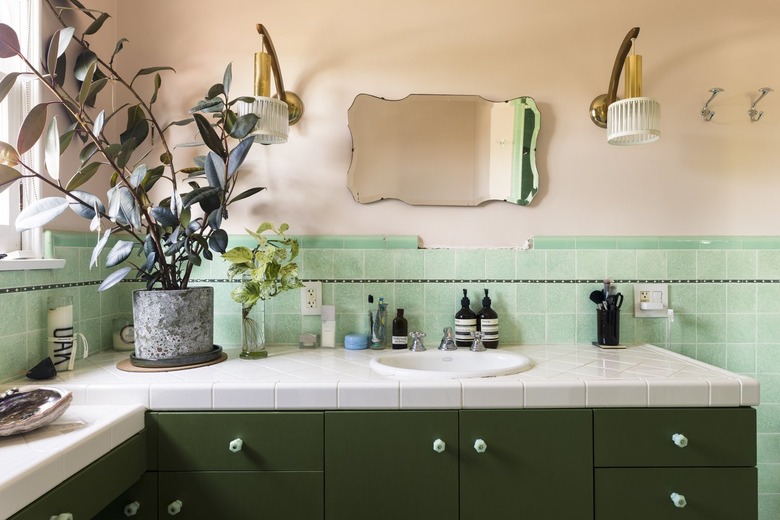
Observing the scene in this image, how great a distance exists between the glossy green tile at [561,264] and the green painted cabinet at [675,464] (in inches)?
26.8

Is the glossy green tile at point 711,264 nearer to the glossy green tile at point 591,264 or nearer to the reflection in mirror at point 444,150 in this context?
the glossy green tile at point 591,264

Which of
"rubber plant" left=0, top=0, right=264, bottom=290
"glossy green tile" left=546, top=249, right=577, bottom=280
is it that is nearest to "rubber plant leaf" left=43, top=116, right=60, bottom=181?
"rubber plant" left=0, top=0, right=264, bottom=290

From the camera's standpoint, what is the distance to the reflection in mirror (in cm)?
184

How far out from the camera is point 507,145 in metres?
1.85

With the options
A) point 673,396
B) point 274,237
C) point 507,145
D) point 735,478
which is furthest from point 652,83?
point 274,237

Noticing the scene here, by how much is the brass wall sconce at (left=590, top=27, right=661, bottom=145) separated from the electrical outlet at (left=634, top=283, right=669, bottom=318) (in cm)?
57

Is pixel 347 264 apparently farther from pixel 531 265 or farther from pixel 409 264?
pixel 531 265

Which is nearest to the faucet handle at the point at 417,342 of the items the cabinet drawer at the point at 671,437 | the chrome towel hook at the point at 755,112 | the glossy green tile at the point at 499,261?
the glossy green tile at the point at 499,261

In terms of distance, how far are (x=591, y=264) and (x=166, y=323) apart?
5.14ft

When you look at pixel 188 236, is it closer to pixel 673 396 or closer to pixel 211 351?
pixel 211 351

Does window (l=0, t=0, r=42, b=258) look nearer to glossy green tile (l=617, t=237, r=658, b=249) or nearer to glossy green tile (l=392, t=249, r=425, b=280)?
glossy green tile (l=392, t=249, r=425, b=280)

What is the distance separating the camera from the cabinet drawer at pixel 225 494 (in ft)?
4.07

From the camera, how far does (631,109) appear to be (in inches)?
63.2

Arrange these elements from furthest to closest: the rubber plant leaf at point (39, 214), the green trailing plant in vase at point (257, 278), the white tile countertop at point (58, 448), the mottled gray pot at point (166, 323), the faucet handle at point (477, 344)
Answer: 1. the faucet handle at point (477, 344)
2. the green trailing plant in vase at point (257, 278)
3. the mottled gray pot at point (166, 323)
4. the rubber plant leaf at point (39, 214)
5. the white tile countertop at point (58, 448)
